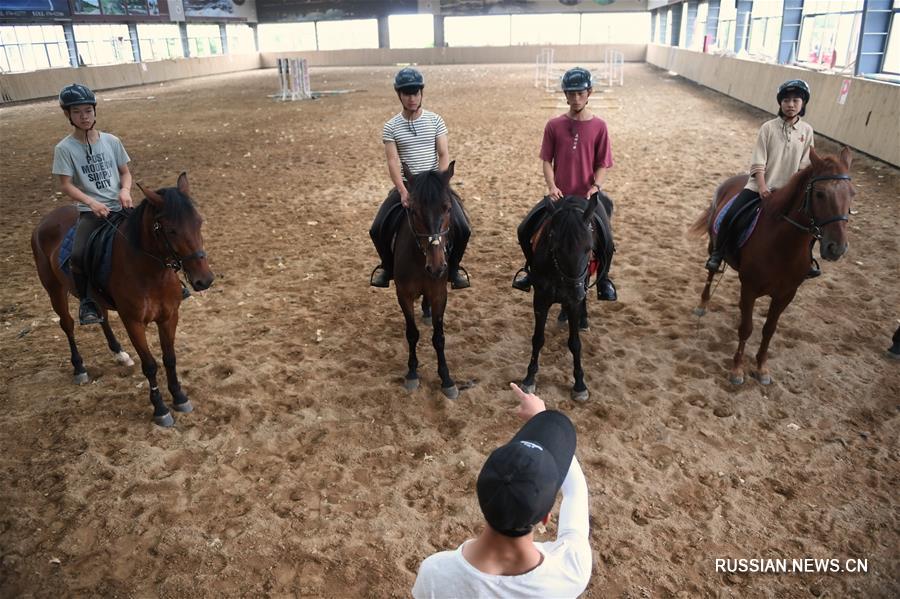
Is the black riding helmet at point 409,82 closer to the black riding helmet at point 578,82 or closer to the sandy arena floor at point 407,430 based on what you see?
the black riding helmet at point 578,82

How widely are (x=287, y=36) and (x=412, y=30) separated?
10622 millimetres

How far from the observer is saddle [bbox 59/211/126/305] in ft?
14.5

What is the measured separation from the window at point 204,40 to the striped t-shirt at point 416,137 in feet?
135

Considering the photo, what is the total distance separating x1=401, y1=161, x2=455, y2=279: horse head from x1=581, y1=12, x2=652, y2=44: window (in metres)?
43.6

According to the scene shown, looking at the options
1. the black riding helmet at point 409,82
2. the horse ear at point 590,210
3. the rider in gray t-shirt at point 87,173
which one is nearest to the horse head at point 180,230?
the rider in gray t-shirt at point 87,173

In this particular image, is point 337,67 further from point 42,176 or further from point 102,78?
point 42,176

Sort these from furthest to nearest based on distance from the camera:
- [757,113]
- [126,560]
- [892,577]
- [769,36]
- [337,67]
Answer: [337,67] < [769,36] < [757,113] < [126,560] < [892,577]

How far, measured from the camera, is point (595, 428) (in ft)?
14.9

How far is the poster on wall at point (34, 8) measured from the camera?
25.3 m

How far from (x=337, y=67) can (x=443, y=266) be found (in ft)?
141

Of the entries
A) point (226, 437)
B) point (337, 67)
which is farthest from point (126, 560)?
point (337, 67)

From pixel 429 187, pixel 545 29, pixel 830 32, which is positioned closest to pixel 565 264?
pixel 429 187

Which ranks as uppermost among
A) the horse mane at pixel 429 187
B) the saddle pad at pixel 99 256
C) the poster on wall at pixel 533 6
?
the poster on wall at pixel 533 6

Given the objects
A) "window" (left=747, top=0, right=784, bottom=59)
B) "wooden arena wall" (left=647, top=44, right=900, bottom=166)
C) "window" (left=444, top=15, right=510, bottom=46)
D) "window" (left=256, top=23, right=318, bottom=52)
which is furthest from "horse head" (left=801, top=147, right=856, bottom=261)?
"window" (left=256, top=23, right=318, bottom=52)
